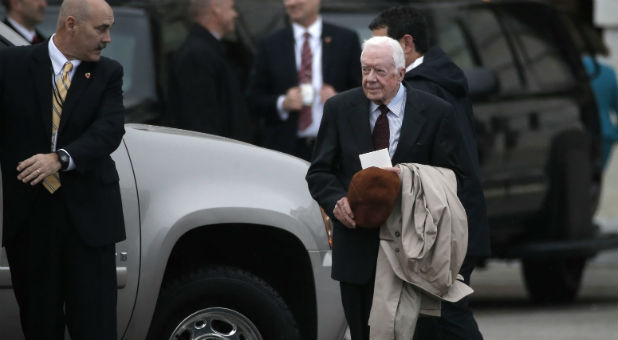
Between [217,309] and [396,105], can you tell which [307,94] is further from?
[396,105]

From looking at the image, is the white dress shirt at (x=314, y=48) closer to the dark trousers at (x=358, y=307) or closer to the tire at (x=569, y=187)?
the tire at (x=569, y=187)

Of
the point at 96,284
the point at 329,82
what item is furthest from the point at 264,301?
the point at 329,82

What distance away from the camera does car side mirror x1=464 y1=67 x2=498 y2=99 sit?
9414 millimetres

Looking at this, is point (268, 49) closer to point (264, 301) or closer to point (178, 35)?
point (178, 35)

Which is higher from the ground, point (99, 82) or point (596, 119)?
point (99, 82)

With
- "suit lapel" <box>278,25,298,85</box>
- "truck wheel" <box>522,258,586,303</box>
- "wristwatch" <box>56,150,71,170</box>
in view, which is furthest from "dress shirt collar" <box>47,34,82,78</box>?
"truck wheel" <box>522,258,586,303</box>

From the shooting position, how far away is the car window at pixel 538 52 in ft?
34.6

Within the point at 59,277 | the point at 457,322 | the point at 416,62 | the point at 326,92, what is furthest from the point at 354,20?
the point at 59,277

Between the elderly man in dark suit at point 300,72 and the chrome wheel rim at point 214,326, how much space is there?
232cm

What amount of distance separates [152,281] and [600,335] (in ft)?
12.4

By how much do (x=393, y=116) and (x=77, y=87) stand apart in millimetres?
1285

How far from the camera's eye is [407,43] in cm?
650

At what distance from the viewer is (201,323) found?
21.6 feet

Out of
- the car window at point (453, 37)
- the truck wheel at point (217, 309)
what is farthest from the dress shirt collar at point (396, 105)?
the car window at point (453, 37)
